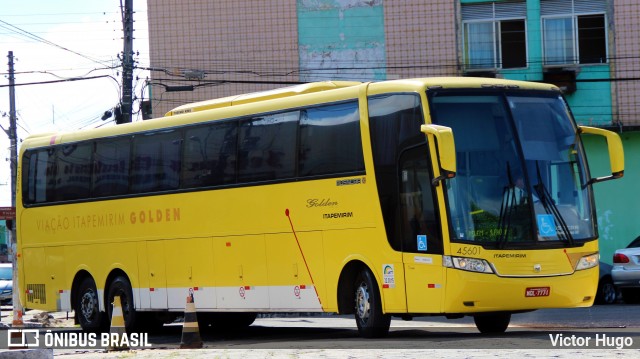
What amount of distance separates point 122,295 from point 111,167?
2.34m

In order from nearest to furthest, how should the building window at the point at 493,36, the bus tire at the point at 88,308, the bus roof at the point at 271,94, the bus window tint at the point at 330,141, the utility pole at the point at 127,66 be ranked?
the bus window tint at the point at 330,141
the bus roof at the point at 271,94
the bus tire at the point at 88,308
the utility pole at the point at 127,66
the building window at the point at 493,36

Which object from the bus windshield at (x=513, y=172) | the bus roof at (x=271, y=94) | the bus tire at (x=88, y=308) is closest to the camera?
the bus windshield at (x=513, y=172)

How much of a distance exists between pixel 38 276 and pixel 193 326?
8824 millimetres

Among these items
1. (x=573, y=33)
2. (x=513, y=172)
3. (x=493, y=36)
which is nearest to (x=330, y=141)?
(x=513, y=172)

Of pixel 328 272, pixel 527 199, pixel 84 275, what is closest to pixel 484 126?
pixel 527 199

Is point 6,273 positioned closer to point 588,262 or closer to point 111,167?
point 111,167

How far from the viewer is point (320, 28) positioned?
34.4 metres

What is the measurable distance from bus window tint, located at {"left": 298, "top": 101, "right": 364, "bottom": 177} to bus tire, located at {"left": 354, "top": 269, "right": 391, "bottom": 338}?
5.15 ft

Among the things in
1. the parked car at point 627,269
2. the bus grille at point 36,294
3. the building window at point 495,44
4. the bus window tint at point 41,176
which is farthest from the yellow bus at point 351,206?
the building window at point 495,44

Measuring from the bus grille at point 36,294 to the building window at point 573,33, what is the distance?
16452mm

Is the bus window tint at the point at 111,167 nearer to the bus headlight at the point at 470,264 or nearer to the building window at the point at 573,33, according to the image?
the bus headlight at the point at 470,264

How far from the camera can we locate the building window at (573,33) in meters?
33.5

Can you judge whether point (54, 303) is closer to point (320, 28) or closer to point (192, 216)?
point (192, 216)

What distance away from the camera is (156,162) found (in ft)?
67.3
